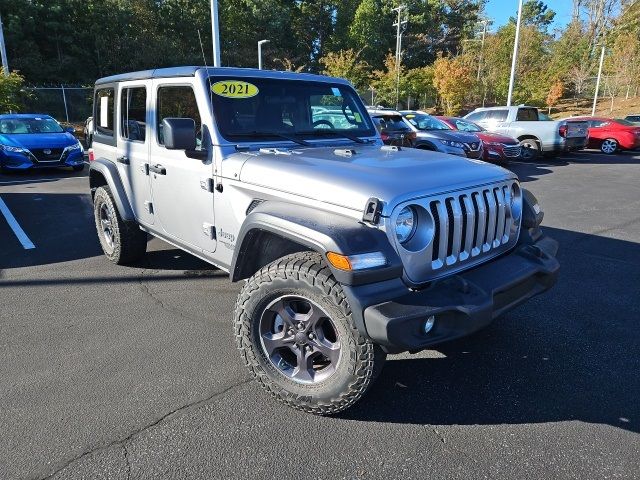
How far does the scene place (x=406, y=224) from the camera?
2562mm

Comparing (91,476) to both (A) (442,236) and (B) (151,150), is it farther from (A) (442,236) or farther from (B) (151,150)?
(B) (151,150)

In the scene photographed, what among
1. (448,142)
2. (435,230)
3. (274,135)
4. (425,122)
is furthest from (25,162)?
(435,230)

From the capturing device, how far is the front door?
355cm

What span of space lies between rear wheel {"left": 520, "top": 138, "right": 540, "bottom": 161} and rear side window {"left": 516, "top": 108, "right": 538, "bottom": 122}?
2.57 ft

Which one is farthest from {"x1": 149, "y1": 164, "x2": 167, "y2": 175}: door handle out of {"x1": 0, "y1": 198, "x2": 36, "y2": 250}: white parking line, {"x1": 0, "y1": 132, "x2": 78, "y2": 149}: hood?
{"x1": 0, "y1": 132, "x2": 78, "y2": 149}: hood

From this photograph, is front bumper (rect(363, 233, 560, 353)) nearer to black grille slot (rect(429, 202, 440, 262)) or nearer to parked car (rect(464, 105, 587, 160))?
black grille slot (rect(429, 202, 440, 262))

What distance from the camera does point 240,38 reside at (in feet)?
140

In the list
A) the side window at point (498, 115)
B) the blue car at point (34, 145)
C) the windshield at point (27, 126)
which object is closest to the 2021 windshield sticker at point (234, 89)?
the blue car at point (34, 145)

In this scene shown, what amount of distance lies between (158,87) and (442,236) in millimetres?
2773

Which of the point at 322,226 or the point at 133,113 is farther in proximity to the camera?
the point at 133,113

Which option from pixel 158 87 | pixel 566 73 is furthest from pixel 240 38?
pixel 158 87

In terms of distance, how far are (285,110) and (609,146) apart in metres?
18.1

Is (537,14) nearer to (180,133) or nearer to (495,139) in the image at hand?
(495,139)

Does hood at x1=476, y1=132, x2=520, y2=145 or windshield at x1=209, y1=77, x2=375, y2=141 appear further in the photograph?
hood at x1=476, y1=132, x2=520, y2=145
